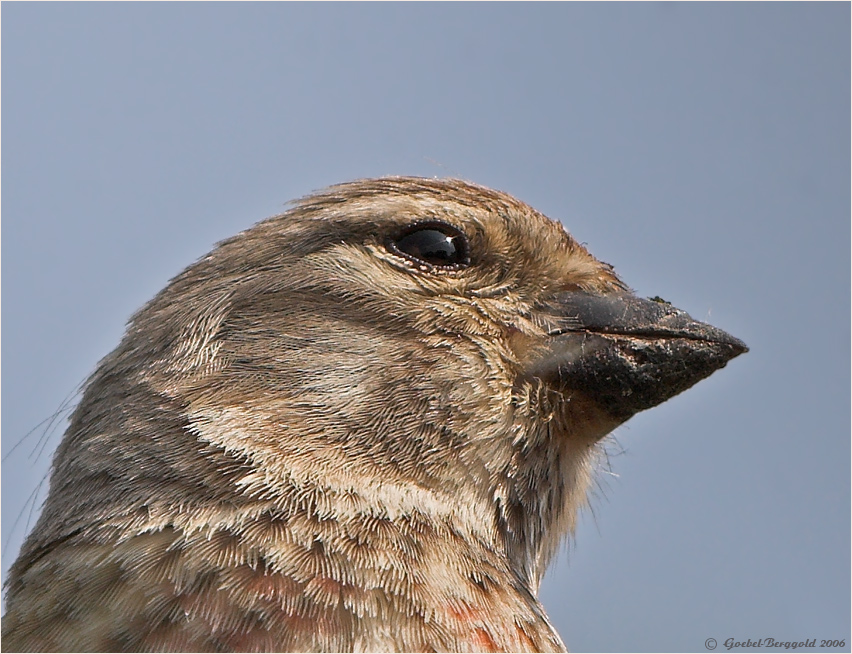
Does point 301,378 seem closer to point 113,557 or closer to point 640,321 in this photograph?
point 113,557

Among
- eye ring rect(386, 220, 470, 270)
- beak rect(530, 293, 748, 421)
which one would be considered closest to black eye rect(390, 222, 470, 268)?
eye ring rect(386, 220, 470, 270)

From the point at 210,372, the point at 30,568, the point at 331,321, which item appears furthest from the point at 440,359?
the point at 30,568

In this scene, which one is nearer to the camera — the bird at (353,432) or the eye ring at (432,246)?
the bird at (353,432)

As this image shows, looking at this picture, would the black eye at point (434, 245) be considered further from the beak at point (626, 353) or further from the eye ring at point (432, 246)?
the beak at point (626, 353)

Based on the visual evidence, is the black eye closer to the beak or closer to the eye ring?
the eye ring

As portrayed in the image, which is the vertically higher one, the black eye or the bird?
the black eye

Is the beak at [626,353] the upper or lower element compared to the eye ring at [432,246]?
lower

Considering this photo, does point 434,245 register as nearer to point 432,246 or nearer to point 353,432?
point 432,246

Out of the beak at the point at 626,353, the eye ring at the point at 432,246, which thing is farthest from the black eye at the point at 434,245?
the beak at the point at 626,353
